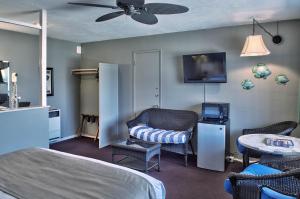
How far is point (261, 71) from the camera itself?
4.03 metres

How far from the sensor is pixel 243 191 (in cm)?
200

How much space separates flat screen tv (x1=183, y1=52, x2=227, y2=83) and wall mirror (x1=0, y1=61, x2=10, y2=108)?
339cm

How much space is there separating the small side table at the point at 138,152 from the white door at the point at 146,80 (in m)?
1.30

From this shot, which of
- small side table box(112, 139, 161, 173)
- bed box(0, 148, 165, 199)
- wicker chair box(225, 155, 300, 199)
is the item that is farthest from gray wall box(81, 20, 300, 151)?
bed box(0, 148, 165, 199)

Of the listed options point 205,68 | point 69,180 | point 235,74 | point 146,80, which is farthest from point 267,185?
point 146,80

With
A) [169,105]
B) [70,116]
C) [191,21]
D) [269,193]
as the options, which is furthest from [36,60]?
[269,193]

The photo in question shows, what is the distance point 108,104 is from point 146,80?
0.99 m

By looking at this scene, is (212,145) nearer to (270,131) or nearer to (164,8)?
(270,131)

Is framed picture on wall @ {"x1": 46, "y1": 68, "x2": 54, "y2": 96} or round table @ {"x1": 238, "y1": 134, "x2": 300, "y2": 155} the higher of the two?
framed picture on wall @ {"x1": 46, "y1": 68, "x2": 54, "y2": 96}

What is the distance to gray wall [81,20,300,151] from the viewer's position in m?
3.86

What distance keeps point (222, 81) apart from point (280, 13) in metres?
1.36

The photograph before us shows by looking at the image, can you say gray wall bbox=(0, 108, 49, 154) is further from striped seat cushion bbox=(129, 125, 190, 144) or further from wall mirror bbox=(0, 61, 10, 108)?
striped seat cushion bbox=(129, 125, 190, 144)

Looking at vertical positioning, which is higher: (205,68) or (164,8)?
(164,8)

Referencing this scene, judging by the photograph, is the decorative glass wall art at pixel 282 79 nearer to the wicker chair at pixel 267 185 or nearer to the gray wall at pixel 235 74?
the gray wall at pixel 235 74
